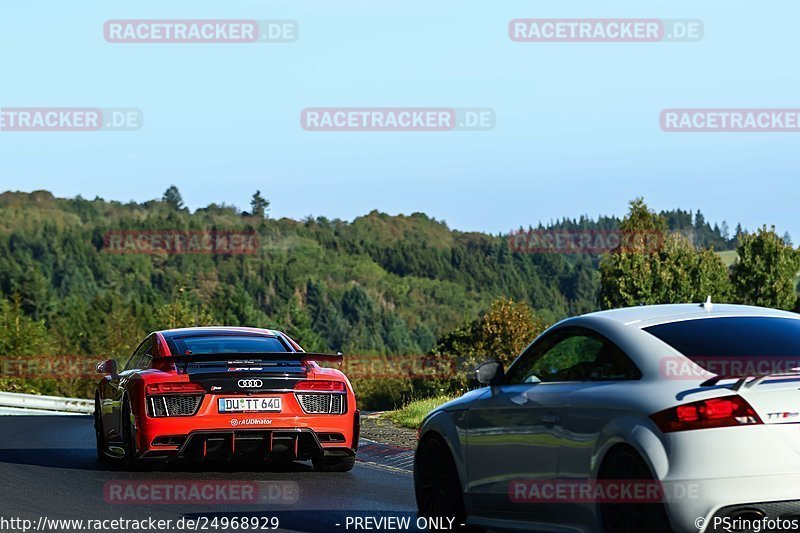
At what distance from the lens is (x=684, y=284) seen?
121 metres

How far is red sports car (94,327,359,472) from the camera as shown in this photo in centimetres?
1212

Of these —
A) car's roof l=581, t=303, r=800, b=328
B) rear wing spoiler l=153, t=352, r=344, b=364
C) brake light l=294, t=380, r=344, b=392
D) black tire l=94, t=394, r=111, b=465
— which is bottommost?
black tire l=94, t=394, r=111, b=465

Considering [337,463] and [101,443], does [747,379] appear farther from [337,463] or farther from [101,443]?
[101,443]

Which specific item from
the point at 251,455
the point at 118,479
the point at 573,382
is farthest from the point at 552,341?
the point at 118,479

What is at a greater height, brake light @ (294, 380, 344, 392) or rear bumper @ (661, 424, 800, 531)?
brake light @ (294, 380, 344, 392)

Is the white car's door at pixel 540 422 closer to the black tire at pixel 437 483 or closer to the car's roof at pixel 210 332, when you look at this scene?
the black tire at pixel 437 483

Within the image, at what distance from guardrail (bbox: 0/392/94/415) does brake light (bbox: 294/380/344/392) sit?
55.0ft

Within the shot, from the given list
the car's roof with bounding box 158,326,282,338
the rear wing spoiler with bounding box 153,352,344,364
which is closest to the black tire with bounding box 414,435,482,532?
the rear wing spoiler with bounding box 153,352,344,364

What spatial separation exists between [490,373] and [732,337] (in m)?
1.63

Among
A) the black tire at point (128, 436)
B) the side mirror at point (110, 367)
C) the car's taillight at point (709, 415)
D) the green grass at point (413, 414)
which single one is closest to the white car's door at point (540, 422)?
the car's taillight at point (709, 415)

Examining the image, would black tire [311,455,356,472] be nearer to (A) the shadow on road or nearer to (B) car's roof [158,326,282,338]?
(A) the shadow on road

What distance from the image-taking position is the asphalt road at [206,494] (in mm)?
9680

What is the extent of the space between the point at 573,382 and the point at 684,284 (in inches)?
4577

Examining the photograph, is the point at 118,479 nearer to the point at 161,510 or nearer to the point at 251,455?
the point at 251,455
